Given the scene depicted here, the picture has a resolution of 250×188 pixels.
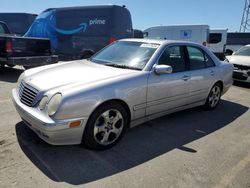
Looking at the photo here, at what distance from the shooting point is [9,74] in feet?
29.7

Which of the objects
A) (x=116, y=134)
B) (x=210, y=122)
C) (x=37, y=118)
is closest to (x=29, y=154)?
(x=37, y=118)

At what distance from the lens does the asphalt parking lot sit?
10.3 feet

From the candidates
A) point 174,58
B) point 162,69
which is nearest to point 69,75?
point 162,69

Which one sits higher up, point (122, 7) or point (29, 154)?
point (122, 7)

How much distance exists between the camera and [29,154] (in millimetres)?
3535

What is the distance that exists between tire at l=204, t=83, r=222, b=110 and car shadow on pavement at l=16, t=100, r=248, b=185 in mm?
657

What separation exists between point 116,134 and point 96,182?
100 centimetres

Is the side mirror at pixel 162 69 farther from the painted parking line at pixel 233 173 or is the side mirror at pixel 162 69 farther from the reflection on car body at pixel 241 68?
the reflection on car body at pixel 241 68

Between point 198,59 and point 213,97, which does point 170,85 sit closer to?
point 198,59

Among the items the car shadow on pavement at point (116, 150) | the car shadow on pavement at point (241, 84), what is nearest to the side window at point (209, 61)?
the car shadow on pavement at point (116, 150)

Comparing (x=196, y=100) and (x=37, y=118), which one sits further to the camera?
(x=196, y=100)

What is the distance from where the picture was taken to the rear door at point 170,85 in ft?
14.1

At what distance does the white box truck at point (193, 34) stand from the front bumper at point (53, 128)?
16170 millimetres

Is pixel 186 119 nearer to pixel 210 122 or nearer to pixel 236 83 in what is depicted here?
pixel 210 122
